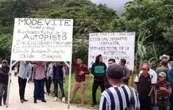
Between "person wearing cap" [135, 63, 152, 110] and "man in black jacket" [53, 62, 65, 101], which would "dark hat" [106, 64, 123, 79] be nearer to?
"person wearing cap" [135, 63, 152, 110]

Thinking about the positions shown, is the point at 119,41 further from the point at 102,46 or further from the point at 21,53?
the point at 21,53

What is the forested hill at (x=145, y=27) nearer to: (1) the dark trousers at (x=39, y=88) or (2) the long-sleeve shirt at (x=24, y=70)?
(1) the dark trousers at (x=39, y=88)

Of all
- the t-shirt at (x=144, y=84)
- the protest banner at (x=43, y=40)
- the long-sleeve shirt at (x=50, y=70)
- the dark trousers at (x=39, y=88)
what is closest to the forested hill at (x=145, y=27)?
the long-sleeve shirt at (x=50, y=70)

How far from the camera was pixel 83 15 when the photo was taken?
206 ft

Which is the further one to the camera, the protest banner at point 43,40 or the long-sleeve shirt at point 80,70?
the protest banner at point 43,40

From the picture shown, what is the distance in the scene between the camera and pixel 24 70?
20.1 meters

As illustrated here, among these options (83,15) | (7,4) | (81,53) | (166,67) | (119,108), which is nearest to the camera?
(119,108)

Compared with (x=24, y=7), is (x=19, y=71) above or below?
below

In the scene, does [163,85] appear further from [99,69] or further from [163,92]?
[99,69]

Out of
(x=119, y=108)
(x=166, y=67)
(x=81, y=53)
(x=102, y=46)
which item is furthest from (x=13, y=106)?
(x=81, y=53)

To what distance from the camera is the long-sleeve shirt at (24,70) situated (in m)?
20.1

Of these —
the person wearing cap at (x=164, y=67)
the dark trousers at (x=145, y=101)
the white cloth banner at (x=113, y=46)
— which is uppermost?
the white cloth banner at (x=113, y=46)

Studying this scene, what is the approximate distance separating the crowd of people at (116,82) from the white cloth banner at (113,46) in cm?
60

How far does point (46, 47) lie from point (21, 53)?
2.82 feet
